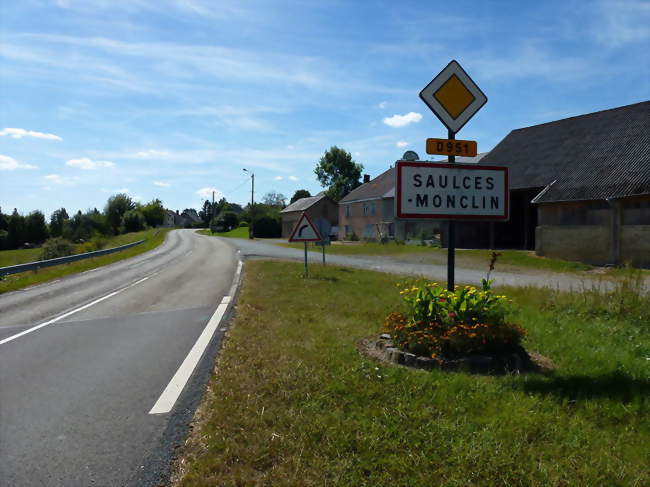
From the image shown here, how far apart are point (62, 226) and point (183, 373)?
347ft

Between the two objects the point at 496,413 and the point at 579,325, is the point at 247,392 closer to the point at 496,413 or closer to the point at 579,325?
the point at 496,413

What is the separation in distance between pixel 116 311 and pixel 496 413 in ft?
30.4

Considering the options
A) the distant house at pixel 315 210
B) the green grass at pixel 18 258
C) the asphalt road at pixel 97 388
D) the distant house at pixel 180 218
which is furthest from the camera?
the distant house at pixel 180 218

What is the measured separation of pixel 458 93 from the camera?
5926mm

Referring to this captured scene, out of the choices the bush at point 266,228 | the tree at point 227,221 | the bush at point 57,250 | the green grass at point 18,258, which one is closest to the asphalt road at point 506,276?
the bush at point 57,250

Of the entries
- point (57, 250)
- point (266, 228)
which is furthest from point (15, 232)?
point (57, 250)

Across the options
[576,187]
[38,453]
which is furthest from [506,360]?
[576,187]

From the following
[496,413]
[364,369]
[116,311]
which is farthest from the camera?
[116,311]

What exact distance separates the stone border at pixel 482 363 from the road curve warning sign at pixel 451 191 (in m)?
1.60

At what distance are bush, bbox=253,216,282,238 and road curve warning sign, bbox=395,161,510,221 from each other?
73.2 m

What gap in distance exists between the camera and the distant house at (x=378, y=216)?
137ft

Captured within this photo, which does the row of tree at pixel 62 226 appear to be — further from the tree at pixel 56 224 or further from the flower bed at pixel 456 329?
the flower bed at pixel 456 329

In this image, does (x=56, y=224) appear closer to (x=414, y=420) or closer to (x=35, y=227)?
(x=35, y=227)

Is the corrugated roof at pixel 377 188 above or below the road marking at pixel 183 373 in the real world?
above
